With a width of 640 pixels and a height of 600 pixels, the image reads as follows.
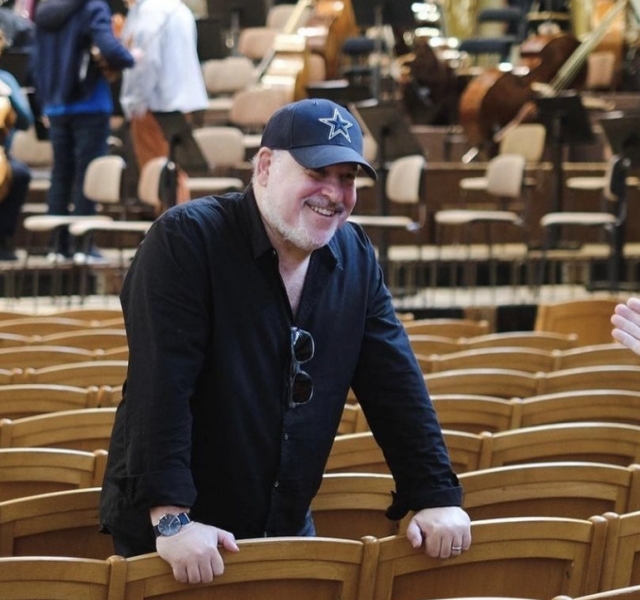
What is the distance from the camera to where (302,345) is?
2453 millimetres

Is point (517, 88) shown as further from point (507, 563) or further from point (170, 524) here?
point (170, 524)

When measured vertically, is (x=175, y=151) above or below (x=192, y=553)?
above

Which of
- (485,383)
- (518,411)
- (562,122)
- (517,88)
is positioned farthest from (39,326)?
(517,88)

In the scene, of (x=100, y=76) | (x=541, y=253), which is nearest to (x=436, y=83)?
(x=541, y=253)

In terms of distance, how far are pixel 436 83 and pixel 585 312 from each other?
5.40m

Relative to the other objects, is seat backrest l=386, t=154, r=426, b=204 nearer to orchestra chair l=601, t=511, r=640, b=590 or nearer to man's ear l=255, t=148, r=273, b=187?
orchestra chair l=601, t=511, r=640, b=590

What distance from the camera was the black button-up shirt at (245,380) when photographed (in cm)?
230

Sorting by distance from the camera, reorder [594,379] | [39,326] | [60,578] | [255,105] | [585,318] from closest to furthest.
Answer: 1. [60,578]
2. [594,379]
3. [39,326]
4. [585,318]
5. [255,105]

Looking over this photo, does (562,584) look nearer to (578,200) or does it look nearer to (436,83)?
(578,200)

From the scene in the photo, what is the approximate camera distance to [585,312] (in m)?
6.35

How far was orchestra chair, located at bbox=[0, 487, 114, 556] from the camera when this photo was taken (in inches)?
105

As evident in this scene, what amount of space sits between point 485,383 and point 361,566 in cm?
206

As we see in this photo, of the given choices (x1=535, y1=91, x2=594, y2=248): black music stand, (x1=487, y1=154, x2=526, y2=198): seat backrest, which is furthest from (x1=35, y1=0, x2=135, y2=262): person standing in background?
(x1=535, y1=91, x2=594, y2=248): black music stand

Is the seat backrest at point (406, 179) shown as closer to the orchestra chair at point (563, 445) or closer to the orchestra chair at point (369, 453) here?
the orchestra chair at point (563, 445)
